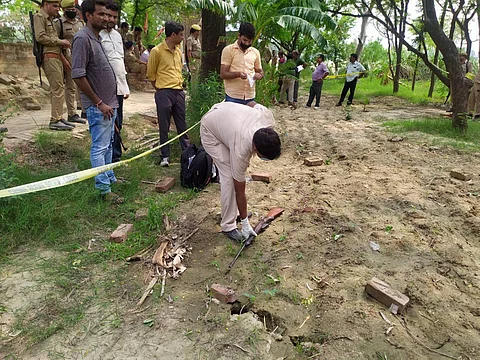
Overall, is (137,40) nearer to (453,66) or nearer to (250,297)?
(453,66)

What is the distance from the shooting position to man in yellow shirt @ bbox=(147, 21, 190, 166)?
4258 millimetres

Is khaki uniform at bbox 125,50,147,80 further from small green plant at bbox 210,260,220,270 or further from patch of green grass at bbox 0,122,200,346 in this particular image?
small green plant at bbox 210,260,220,270

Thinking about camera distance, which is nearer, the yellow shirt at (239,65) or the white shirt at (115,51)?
the white shirt at (115,51)

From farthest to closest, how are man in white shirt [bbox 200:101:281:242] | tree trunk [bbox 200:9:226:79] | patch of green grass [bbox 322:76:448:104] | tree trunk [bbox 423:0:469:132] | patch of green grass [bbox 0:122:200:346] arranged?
patch of green grass [bbox 322:76:448:104] → tree trunk [bbox 423:0:469:132] → tree trunk [bbox 200:9:226:79] → man in white shirt [bbox 200:101:281:242] → patch of green grass [bbox 0:122:200:346]

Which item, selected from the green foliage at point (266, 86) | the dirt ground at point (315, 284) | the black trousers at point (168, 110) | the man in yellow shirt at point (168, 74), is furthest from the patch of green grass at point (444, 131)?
Answer: the man in yellow shirt at point (168, 74)

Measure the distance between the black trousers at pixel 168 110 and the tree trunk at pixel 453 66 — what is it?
5176mm

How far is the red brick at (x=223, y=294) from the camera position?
2.31 metres

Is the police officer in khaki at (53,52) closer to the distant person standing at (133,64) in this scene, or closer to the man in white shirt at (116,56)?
the man in white shirt at (116,56)

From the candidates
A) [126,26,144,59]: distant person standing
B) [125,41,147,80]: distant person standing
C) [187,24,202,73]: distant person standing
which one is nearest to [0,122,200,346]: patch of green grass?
[187,24,202,73]: distant person standing

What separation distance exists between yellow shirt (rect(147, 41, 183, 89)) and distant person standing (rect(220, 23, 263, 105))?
23.3 inches

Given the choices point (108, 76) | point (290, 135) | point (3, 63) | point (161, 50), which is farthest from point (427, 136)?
point (3, 63)

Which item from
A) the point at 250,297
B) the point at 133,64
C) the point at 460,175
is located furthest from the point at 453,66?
the point at 133,64

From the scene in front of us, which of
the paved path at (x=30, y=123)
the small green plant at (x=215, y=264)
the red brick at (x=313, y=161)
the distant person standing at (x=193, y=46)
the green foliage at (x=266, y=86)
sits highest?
the distant person standing at (x=193, y=46)

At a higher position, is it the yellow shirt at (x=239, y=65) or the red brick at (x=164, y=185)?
the yellow shirt at (x=239, y=65)
